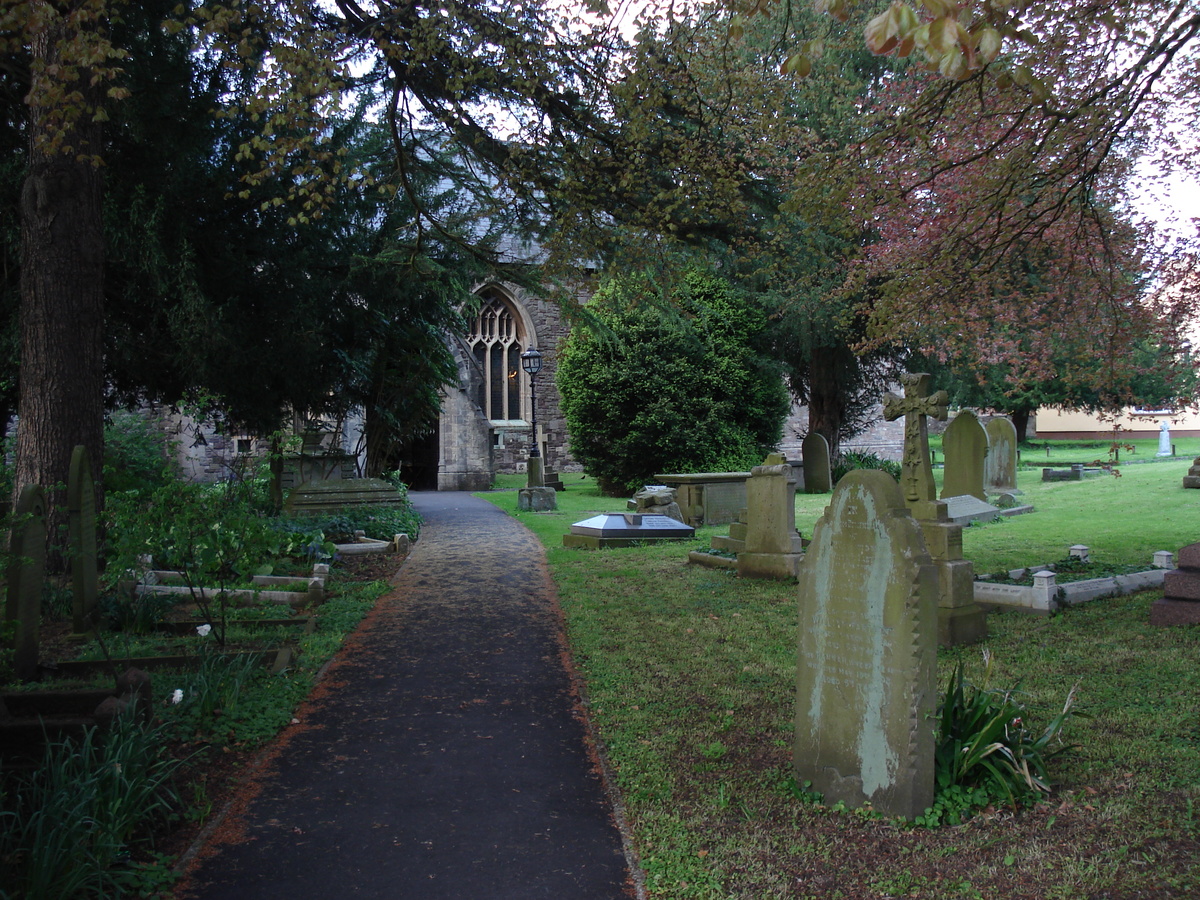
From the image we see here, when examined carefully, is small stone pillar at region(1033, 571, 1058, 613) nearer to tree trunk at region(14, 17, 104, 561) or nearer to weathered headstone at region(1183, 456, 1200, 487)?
tree trunk at region(14, 17, 104, 561)

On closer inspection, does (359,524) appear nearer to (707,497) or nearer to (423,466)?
(707,497)

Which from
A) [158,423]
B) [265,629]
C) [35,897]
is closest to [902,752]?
[35,897]

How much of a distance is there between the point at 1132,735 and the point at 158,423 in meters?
17.4

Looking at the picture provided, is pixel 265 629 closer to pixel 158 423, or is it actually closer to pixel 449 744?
pixel 449 744

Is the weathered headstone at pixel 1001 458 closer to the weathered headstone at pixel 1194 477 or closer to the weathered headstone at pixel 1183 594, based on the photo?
the weathered headstone at pixel 1194 477

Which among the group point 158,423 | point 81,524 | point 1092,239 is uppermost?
point 1092,239

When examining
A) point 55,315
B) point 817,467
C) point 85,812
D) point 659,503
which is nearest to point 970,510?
point 659,503

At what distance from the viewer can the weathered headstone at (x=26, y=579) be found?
485 cm

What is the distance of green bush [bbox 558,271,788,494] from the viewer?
21.0 m

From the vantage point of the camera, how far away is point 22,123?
9344 mm

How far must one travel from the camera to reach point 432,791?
3816 mm

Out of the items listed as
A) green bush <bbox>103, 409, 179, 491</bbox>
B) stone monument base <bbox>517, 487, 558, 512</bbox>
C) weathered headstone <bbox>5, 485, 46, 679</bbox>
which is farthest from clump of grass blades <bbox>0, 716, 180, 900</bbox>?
stone monument base <bbox>517, 487, 558, 512</bbox>

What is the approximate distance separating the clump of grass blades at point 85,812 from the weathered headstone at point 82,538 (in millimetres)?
2882

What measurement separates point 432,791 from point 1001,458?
15.9 metres
